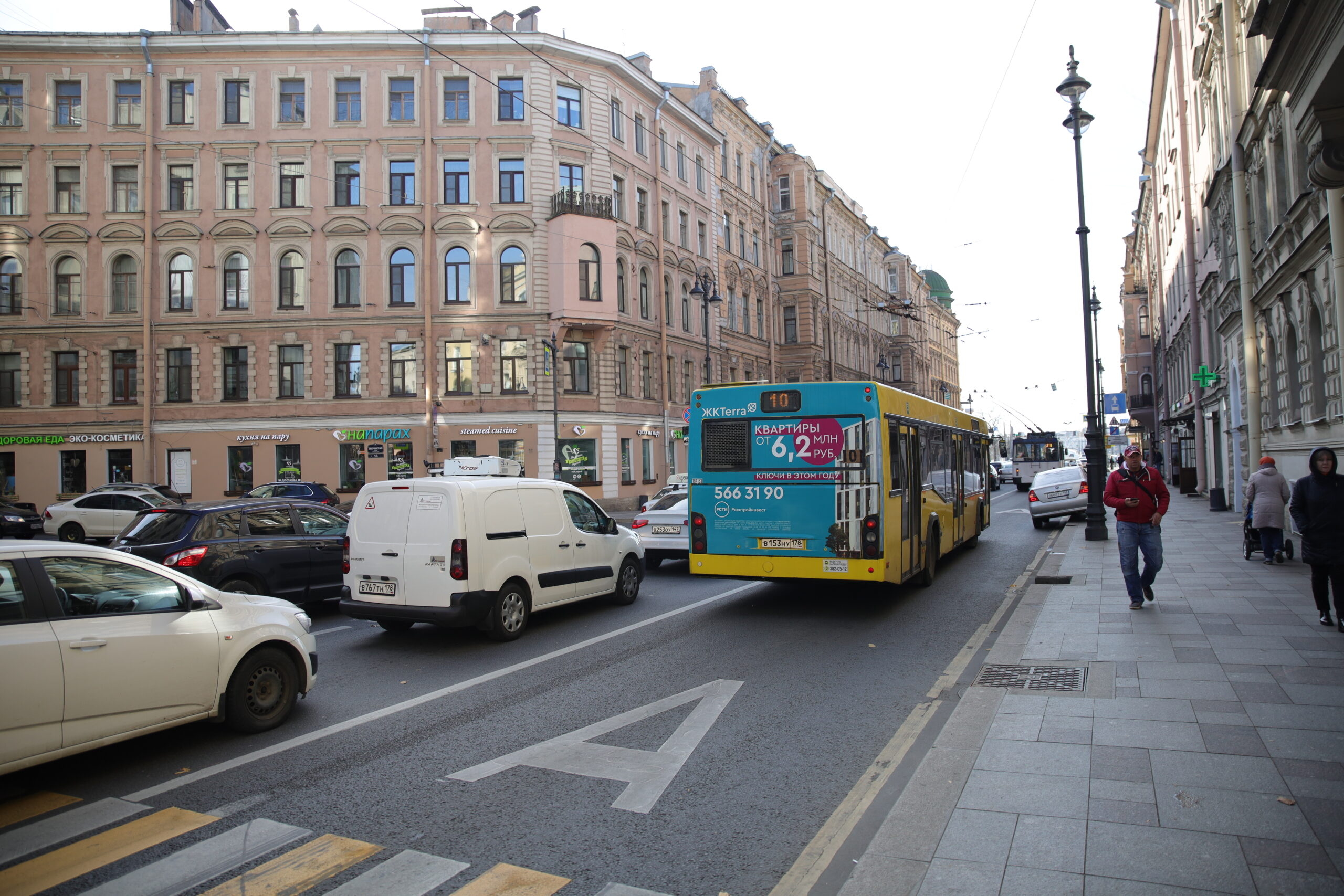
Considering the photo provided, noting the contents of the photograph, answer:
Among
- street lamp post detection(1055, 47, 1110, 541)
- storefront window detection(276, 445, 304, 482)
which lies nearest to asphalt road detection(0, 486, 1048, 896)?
street lamp post detection(1055, 47, 1110, 541)

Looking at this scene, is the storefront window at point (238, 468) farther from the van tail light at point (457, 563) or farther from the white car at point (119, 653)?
the white car at point (119, 653)

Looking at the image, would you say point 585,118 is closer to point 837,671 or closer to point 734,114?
point 734,114

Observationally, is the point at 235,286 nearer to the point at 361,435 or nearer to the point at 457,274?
the point at 361,435

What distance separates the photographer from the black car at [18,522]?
22.3 m

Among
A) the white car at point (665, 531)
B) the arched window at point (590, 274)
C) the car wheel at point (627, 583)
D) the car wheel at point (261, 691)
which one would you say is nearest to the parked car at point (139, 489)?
the arched window at point (590, 274)

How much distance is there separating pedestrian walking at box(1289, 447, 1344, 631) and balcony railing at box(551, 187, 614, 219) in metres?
29.2

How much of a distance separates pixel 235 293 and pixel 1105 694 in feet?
114

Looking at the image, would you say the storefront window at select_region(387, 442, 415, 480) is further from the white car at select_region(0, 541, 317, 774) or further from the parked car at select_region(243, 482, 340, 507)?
the white car at select_region(0, 541, 317, 774)

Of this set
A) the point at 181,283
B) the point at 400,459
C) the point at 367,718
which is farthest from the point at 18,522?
the point at 367,718

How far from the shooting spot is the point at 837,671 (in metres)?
7.54

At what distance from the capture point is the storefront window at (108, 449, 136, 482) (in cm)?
3247

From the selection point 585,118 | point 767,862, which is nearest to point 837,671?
point 767,862

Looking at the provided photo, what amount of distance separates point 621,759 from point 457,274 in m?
31.1

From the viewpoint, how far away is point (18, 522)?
22.5 m
